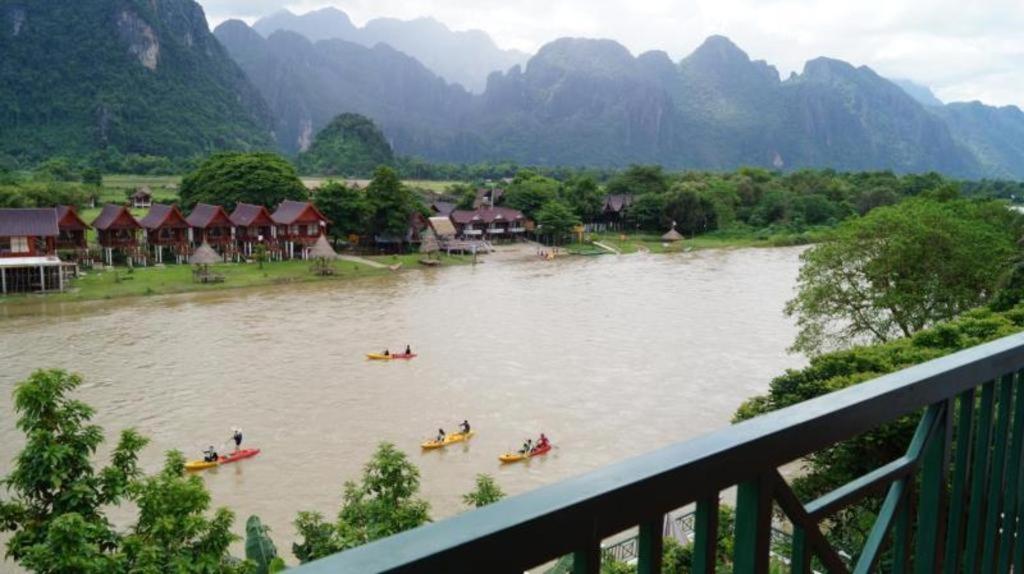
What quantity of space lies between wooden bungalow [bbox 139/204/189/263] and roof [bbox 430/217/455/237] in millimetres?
11227

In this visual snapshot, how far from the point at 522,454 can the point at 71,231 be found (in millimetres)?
23431

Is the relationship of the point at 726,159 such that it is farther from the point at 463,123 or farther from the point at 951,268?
the point at 951,268

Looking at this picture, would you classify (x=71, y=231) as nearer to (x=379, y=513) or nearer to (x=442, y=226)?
(x=442, y=226)

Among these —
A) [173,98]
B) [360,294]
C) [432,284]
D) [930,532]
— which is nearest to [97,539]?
[930,532]

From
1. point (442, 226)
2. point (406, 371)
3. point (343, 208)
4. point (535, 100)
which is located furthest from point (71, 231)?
point (535, 100)

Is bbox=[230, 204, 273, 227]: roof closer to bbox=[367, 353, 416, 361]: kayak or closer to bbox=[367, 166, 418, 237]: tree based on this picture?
bbox=[367, 166, 418, 237]: tree

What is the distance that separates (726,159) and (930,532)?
124356 millimetres

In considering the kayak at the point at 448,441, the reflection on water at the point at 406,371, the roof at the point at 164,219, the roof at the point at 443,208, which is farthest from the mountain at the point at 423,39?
the kayak at the point at 448,441

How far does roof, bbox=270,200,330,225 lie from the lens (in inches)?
1282

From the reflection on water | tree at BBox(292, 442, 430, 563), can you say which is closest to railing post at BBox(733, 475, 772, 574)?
tree at BBox(292, 442, 430, 563)

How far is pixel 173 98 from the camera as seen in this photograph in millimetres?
73750

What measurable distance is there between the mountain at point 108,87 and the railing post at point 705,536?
6545 centimetres

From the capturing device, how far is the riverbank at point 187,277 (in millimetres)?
24609

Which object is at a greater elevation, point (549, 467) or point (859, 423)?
point (859, 423)
